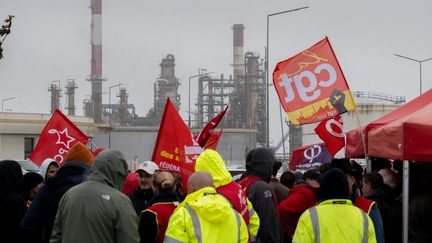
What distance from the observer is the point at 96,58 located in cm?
7794

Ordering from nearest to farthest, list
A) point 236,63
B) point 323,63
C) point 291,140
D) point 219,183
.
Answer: point 219,183
point 323,63
point 291,140
point 236,63

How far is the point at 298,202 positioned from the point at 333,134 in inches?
190

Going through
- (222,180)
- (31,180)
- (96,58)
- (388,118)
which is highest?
(96,58)

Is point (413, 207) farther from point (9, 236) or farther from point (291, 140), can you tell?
point (291, 140)

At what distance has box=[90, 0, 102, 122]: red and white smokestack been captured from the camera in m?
76.9

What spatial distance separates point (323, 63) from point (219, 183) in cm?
458

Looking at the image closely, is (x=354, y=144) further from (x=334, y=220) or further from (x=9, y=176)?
(x=9, y=176)

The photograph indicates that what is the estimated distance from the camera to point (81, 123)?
64188 mm

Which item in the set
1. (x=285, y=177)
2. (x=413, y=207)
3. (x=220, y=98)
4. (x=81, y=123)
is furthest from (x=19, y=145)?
(x=413, y=207)

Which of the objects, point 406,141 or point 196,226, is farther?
point 406,141

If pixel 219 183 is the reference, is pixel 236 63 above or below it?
above

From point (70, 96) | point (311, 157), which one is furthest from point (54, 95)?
point (311, 157)

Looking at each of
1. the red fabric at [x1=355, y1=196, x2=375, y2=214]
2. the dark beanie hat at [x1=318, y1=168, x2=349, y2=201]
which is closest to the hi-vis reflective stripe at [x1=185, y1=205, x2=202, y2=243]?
the dark beanie hat at [x1=318, y1=168, x2=349, y2=201]

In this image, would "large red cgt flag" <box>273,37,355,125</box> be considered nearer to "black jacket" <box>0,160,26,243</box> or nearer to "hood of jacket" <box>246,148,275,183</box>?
"hood of jacket" <box>246,148,275,183</box>
